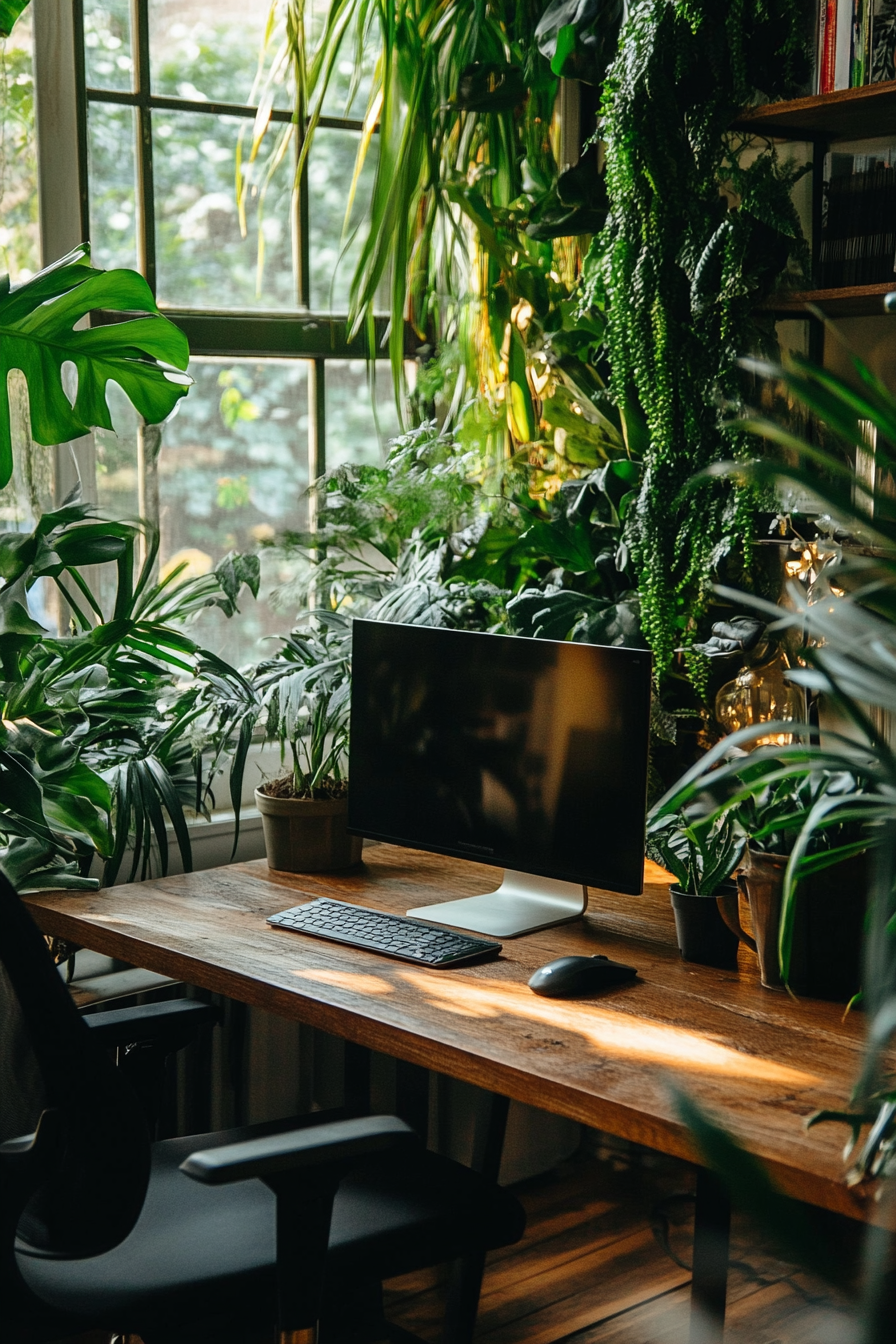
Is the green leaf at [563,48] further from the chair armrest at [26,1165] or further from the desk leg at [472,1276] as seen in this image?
the chair armrest at [26,1165]

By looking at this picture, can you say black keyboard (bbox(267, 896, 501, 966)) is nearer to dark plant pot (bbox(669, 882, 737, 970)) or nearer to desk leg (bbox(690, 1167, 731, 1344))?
dark plant pot (bbox(669, 882, 737, 970))

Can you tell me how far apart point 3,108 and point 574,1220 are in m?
2.36

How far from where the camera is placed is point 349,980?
1.84 m

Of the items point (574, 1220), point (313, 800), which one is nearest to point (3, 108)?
point (313, 800)

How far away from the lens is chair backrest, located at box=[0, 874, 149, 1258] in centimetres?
140

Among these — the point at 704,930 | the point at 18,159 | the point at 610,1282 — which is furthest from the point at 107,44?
the point at 610,1282

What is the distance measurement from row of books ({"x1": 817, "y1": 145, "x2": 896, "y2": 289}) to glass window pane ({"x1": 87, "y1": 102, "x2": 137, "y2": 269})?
1340mm

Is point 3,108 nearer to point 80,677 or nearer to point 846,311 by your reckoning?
point 80,677

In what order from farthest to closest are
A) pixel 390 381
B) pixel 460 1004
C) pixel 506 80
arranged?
pixel 390 381
pixel 506 80
pixel 460 1004

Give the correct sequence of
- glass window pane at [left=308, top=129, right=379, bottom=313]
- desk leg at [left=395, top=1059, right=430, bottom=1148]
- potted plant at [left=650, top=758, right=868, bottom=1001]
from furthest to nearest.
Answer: glass window pane at [left=308, top=129, right=379, bottom=313] → desk leg at [left=395, top=1059, right=430, bottom=1148] → potted plant at [left=650, top=758, right=868, bottom=1001]

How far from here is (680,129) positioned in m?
2.43

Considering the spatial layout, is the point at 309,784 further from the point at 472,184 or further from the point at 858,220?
the point at 472,184

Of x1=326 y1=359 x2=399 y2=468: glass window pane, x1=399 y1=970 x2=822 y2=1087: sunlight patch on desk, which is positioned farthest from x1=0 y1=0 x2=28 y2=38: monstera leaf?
x1=399 y1=970 x2=822 y2=1087: sunlight patch on desk

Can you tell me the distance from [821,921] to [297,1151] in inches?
29.4
